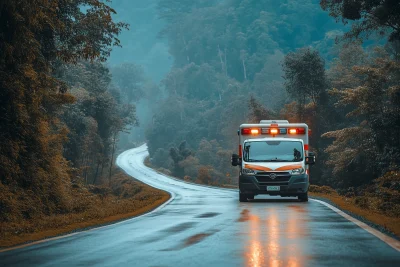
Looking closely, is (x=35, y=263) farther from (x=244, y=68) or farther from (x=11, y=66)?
(x=244, y=68)

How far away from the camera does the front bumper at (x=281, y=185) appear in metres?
25.4

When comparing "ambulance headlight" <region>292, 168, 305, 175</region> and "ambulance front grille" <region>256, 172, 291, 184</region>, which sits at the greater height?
"ambulance headlight" <region>292, 168, 305, 175</region>

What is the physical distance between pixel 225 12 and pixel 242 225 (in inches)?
5201

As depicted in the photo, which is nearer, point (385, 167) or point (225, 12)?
point (385, 167)

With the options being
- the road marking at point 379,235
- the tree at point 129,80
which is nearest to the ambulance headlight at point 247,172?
the road marking at point 379,235

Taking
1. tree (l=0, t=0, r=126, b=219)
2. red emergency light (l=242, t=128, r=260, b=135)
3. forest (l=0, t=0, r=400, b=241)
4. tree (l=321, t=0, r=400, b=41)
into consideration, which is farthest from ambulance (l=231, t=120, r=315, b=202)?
tree (l=0, t=0, r=126, b=219)

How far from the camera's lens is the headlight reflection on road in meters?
9.02


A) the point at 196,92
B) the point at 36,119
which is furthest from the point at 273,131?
the point at 196,92

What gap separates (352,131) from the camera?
1933 inches

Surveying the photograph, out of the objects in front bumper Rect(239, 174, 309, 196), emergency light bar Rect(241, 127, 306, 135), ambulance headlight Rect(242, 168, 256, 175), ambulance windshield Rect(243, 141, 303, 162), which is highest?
emergency light bar Rect(241, 127, 306, 135)

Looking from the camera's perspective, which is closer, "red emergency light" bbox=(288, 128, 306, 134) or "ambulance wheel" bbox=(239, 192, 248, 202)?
"ambulance wheel" bbox=(239, 192, 248, 202)

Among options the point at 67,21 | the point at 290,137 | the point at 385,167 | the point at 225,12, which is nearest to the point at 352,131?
the point at 385,167

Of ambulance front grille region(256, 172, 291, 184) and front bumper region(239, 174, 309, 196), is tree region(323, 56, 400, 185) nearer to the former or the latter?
front bumper region(239, 174, 309, 196)

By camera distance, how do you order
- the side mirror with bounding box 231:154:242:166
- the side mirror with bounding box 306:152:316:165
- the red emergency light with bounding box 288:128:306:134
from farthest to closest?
Answer: the red emergency light with bounding box 288:128:306:134, the side mirror with bounding box 306:152:316:165, the side mirror with bounding box 231:154:242:166
